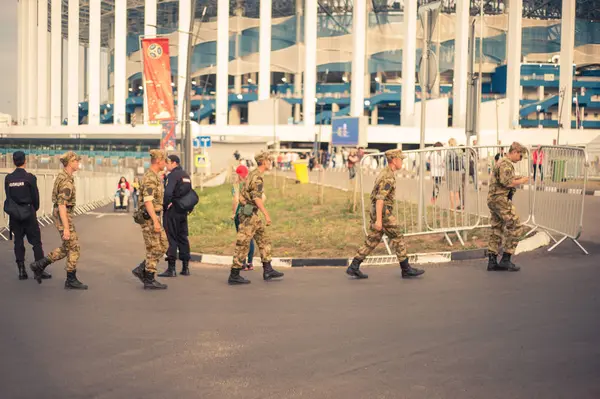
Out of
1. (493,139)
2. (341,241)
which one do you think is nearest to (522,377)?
(341,241)

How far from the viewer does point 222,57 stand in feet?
279

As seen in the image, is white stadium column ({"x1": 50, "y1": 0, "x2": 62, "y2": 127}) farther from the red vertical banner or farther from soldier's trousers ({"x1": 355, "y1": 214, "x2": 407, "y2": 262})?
soldier's trousers ({"x1": 355, "y1": 214, "x2": 407, "y2": 262})

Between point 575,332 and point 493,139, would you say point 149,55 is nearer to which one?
point 575,332

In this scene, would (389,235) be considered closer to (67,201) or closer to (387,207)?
(387,207)

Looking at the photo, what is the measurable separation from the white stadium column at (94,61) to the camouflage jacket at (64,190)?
8373cm

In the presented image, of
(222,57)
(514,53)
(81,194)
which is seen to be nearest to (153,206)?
(81,194)

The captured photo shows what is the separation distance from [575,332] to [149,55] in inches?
887

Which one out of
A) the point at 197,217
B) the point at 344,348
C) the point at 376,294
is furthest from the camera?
the point at 197,217

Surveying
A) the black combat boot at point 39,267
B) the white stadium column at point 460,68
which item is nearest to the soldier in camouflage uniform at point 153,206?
the black combat boot at point 39,267

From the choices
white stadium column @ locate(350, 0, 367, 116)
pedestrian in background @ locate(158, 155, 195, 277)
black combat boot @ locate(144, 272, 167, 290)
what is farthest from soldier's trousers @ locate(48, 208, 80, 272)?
white stadium column @ locate(350, 0, 367, 116)

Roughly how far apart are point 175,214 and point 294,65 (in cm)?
8844

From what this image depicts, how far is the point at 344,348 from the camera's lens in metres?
7.12

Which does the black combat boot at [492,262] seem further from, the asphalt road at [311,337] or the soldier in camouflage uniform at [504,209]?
the asphalt road at [311,337]

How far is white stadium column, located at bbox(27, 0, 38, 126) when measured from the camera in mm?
107312
